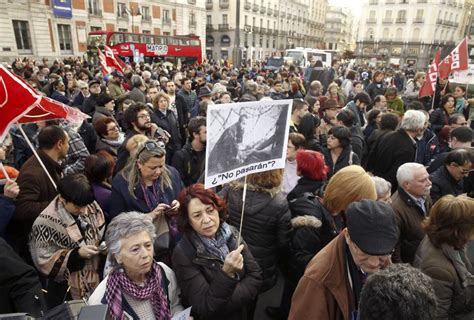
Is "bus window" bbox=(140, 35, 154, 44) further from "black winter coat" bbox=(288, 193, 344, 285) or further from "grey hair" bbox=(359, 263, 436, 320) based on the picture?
"grey hair" bbox=(359, 263, 436, 320)

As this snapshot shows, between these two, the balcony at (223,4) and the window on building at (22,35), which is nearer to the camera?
the window on building at (22,35)

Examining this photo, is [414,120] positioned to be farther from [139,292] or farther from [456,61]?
[456,61]

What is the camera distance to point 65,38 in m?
31.4

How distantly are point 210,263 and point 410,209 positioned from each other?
1682 mm

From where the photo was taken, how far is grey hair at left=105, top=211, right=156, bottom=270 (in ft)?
6.57

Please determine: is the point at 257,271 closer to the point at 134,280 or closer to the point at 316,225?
the point at 316,225

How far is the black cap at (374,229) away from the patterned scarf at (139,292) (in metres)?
1.20

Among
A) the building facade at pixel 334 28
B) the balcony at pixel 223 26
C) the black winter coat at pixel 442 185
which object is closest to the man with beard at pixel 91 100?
the black winter coat at pixel 442 185

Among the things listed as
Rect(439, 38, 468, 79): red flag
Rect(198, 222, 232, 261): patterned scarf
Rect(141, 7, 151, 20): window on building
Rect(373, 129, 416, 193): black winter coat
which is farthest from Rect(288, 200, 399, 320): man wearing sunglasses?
Rect(141, 7, 151, 20): window on building

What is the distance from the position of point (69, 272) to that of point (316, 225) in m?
1.80

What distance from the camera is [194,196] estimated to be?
2.28m

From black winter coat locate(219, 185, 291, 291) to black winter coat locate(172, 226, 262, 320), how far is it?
0.38m

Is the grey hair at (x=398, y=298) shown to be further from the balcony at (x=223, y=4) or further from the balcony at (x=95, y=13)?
the balcony at (x=223, y=4)

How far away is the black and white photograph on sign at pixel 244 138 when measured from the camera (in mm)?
2076
